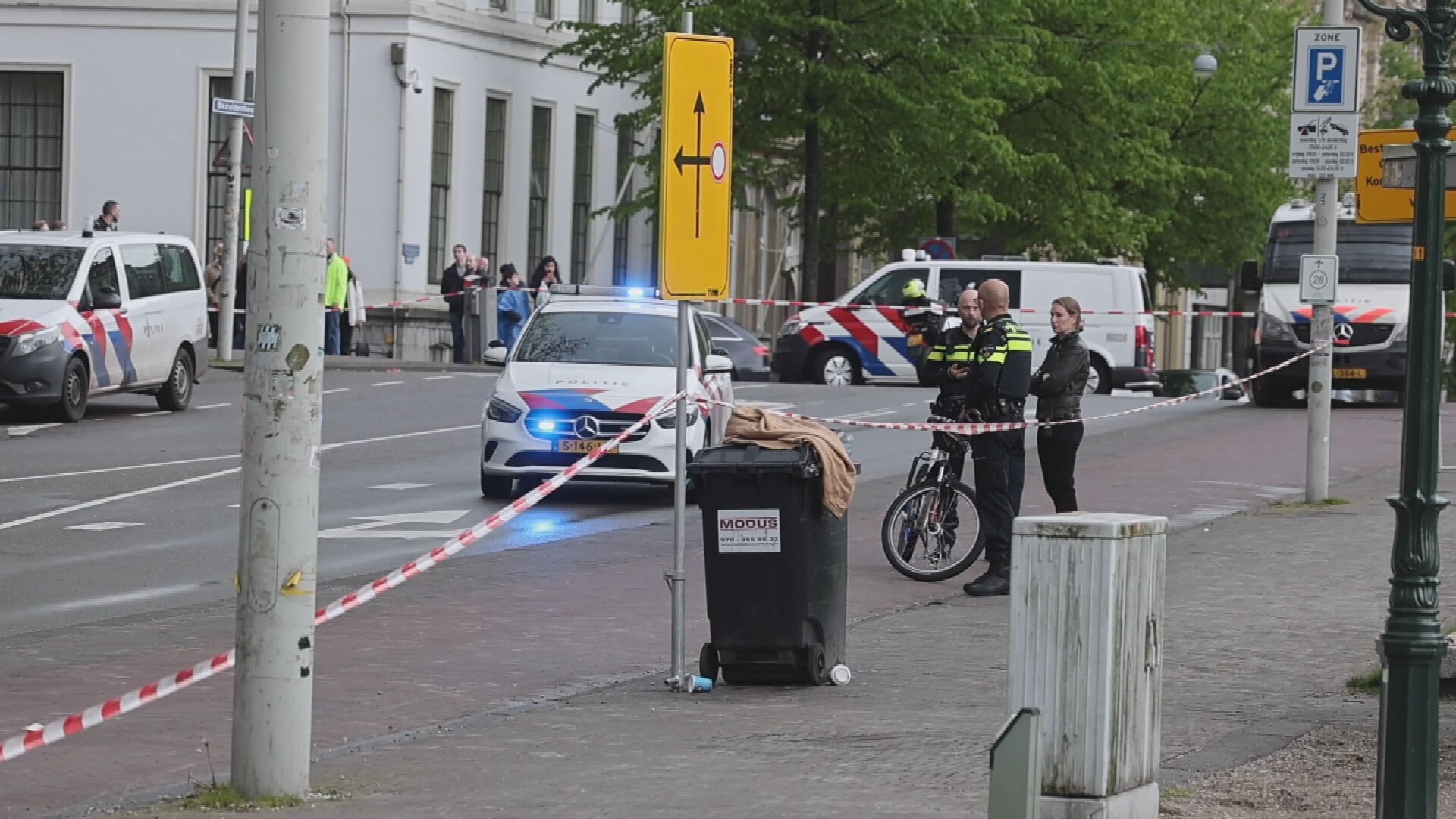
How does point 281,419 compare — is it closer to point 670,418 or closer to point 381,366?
point 670,418

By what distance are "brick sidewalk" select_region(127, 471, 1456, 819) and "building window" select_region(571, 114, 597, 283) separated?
36.2 meters

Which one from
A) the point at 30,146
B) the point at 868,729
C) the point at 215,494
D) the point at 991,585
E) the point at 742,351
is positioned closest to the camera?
the point at 868,729

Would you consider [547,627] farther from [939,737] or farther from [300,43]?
[300,43]

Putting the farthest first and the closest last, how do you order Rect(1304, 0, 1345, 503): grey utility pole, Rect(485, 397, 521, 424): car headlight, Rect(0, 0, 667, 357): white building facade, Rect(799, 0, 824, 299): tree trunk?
Rect(0, 0, 667, 357): white building facade
Rect(799, 0, 824, 299): tree trunk
Rect(485, 397, 521, 424): car headlight
Rect(1304, 0, 1345, 503): grey utility pole

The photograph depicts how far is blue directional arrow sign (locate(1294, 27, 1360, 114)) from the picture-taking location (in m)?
18.0

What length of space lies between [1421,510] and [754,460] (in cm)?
380

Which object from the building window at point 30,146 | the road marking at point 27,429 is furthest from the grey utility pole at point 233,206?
the building window at point 30,146

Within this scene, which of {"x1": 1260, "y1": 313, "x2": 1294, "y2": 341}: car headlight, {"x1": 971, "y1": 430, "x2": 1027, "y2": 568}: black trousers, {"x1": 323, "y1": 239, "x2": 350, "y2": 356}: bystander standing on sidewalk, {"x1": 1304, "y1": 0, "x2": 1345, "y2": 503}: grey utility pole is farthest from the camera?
{"x1": 323, "y1": 239, "x2": 350, "y2": 356}: bystander standing on sidewalk

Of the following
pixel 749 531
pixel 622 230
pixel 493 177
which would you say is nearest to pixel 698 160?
pixel 749 531

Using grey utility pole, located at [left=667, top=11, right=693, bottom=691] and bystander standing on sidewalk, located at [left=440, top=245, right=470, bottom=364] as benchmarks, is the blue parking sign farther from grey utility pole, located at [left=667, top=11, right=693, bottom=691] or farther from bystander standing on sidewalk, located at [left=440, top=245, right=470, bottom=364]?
bystander standing on sidewalk, located at [left=440, top=245, right=470, bottom=364]

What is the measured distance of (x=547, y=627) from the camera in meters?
12.9

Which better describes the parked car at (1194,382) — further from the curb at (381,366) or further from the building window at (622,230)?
the curb at (381,366)

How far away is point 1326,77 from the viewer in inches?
708

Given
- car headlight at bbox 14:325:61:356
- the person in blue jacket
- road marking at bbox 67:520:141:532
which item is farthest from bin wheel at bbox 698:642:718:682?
the person in blue jacket
